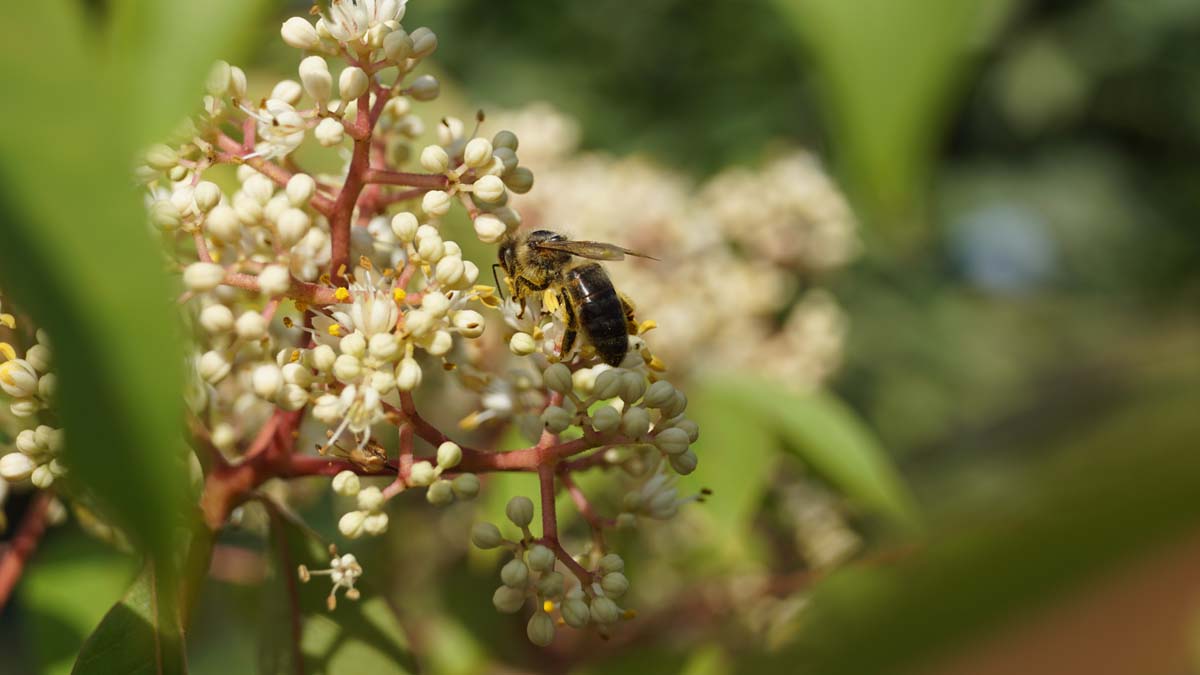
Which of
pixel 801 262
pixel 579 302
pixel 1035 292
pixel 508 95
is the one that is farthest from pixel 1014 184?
pixel 579 302

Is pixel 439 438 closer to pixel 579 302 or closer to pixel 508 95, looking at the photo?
pixel 579 302

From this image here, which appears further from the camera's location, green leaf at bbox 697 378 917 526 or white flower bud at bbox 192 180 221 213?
green leaf at bbox 697 378 917 526

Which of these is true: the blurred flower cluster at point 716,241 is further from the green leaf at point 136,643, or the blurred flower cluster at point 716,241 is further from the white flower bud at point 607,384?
the green leaf at point 136,643

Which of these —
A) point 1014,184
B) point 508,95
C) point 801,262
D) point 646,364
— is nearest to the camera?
point 646,364

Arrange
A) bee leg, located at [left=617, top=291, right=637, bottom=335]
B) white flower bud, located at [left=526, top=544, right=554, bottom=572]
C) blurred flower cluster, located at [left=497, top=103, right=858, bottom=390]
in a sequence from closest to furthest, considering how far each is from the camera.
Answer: white flower bud, located at [left=526, top=544, right=554, bottom=572] → bee leg, located at [left=617, top=291, right=637, bottom=335] → blurred flower cluster, located at [left=497, top=103, right=858, bottom=390]

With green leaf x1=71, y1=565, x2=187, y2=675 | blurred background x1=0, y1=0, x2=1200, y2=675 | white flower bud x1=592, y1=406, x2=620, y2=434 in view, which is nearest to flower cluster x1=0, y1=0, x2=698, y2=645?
white flower bud x1=592, y1=406, x2=620, y2=434

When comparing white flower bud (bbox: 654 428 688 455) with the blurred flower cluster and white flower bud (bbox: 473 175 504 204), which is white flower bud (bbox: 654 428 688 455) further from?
the blurred flower cluster

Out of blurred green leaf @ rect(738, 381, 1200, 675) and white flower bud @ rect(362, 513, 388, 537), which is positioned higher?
blurred green leaf @ rect(738, 381, 1200, 675)
